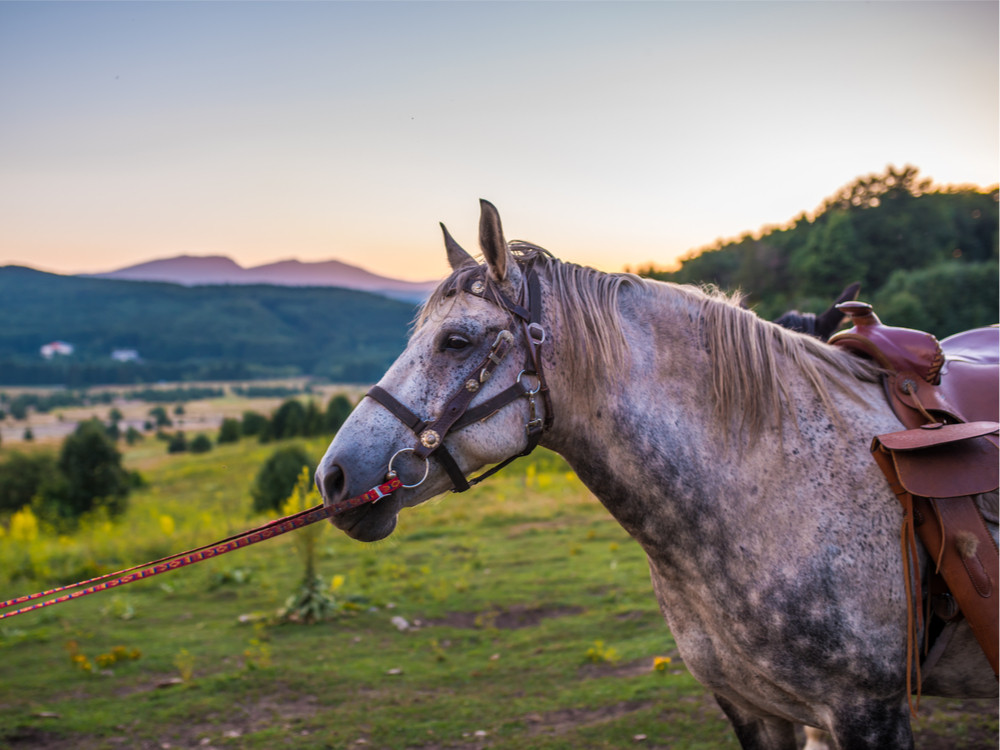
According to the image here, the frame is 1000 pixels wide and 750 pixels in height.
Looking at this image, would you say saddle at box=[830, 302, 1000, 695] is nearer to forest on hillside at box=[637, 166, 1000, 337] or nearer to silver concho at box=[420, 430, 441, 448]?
silver concho at box=[420, 430, 441, 448]

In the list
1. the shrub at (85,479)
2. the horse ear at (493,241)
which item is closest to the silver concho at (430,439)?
the horse ear at (493,241)

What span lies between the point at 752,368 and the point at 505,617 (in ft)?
20.0

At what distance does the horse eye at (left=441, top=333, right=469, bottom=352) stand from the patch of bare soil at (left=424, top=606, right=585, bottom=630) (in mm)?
5867

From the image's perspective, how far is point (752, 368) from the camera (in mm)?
2217

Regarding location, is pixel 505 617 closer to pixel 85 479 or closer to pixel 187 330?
pixel 85 479

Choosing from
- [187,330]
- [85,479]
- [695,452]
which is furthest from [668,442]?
[187,330]

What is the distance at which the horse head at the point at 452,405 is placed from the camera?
2.01 m

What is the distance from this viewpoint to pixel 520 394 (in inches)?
82.0

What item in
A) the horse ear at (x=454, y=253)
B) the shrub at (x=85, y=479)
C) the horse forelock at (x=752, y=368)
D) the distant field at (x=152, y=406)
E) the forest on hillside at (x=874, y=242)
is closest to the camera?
the horse forelock at (x=752, y=368)

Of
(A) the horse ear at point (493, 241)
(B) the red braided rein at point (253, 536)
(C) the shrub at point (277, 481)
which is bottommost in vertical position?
(C) the shrub at point (277, 481)

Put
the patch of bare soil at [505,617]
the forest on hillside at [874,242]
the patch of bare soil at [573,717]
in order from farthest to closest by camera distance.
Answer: the forest on hillside at [874,242] → the patch of bare soil at [505,617] → the patch of bare soil at [573,717]

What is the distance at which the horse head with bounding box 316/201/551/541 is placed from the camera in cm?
201

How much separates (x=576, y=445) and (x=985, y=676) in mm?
1756

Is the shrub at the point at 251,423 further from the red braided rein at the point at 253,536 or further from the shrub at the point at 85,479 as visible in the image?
the red braided rein at the point at 253,536
